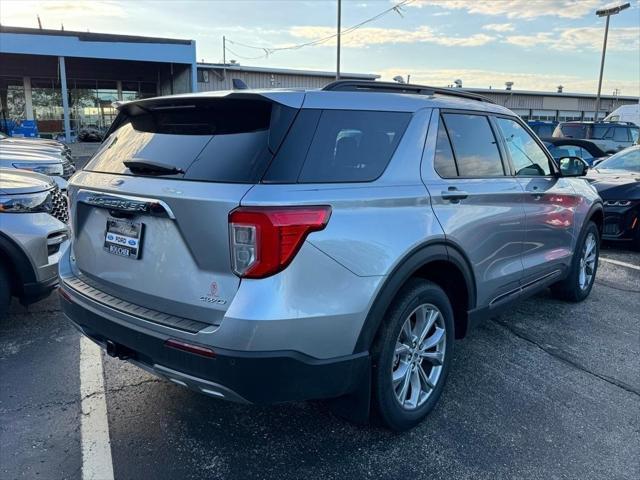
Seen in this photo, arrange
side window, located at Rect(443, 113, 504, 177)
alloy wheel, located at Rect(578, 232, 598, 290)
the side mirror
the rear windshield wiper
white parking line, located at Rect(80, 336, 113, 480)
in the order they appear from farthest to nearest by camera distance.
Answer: alloy wheel, located at Rect(578, 232, 598, 290) → the side mirror → side window, located at Rect(443, 113, 504, 177) → white parking line, located at Rect(80, 336, 113, 480) → the rear windshield wiper

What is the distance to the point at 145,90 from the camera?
3225 centimetres

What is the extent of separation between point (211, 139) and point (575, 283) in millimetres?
4167

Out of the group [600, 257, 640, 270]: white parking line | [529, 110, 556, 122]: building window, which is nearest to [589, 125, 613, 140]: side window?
[600, 257, 640, 270]: white parking line

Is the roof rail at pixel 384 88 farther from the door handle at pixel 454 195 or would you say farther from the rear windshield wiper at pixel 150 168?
the rear windshield wiper at pixel 150 168

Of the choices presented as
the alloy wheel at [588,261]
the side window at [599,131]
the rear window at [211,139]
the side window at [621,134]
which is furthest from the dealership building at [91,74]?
the rear window at [211,139]

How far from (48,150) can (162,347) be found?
30.9ft

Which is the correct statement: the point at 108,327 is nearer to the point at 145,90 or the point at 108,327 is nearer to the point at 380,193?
the point at 380,193

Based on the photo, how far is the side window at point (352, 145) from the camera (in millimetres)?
2461

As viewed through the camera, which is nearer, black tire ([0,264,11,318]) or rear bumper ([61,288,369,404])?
rear bumper ([61,288,369,404])

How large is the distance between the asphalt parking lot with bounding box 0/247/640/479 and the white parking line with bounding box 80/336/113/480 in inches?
0.7

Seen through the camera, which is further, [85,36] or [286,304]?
[85,36]

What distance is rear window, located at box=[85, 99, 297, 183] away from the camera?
2.38m

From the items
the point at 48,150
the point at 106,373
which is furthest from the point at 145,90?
the point at 106,373

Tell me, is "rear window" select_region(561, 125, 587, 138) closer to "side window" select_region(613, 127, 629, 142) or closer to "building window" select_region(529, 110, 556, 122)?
"side window" select_region(613, 127, 629, 142)
